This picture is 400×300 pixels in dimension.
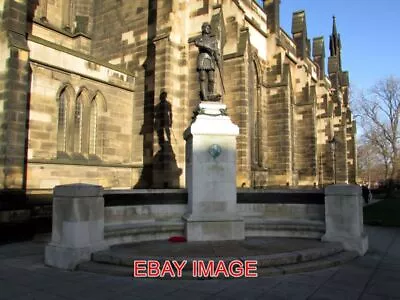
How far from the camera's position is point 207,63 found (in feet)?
27.7

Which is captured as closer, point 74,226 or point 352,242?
point 74,226

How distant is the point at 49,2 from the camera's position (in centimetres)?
1762

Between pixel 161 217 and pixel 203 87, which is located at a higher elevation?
pixel 203 87

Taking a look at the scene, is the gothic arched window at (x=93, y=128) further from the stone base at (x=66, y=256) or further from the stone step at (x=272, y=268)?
the stone step at (x=272, y=268)

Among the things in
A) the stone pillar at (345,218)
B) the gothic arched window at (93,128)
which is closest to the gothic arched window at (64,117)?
the gothic arched window at (93,128)

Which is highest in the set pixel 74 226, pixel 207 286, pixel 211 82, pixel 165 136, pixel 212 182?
pixel 211 82

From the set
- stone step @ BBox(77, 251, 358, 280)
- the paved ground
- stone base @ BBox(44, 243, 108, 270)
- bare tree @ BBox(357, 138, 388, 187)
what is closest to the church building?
stone base @ BBox(44, 243, 108, 270)

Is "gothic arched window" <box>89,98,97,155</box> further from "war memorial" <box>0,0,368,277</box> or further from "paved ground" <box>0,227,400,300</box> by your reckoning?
"paved ground" <box>0,227,400,300</box>

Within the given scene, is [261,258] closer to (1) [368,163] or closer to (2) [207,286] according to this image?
(2) [207,286]

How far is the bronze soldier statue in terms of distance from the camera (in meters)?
8.31

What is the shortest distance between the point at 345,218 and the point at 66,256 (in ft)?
18.5

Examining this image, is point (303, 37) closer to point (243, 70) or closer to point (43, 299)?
point (243, 70)

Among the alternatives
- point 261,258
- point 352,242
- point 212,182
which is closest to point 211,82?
point 212,182

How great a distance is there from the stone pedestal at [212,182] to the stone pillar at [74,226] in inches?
85.7
